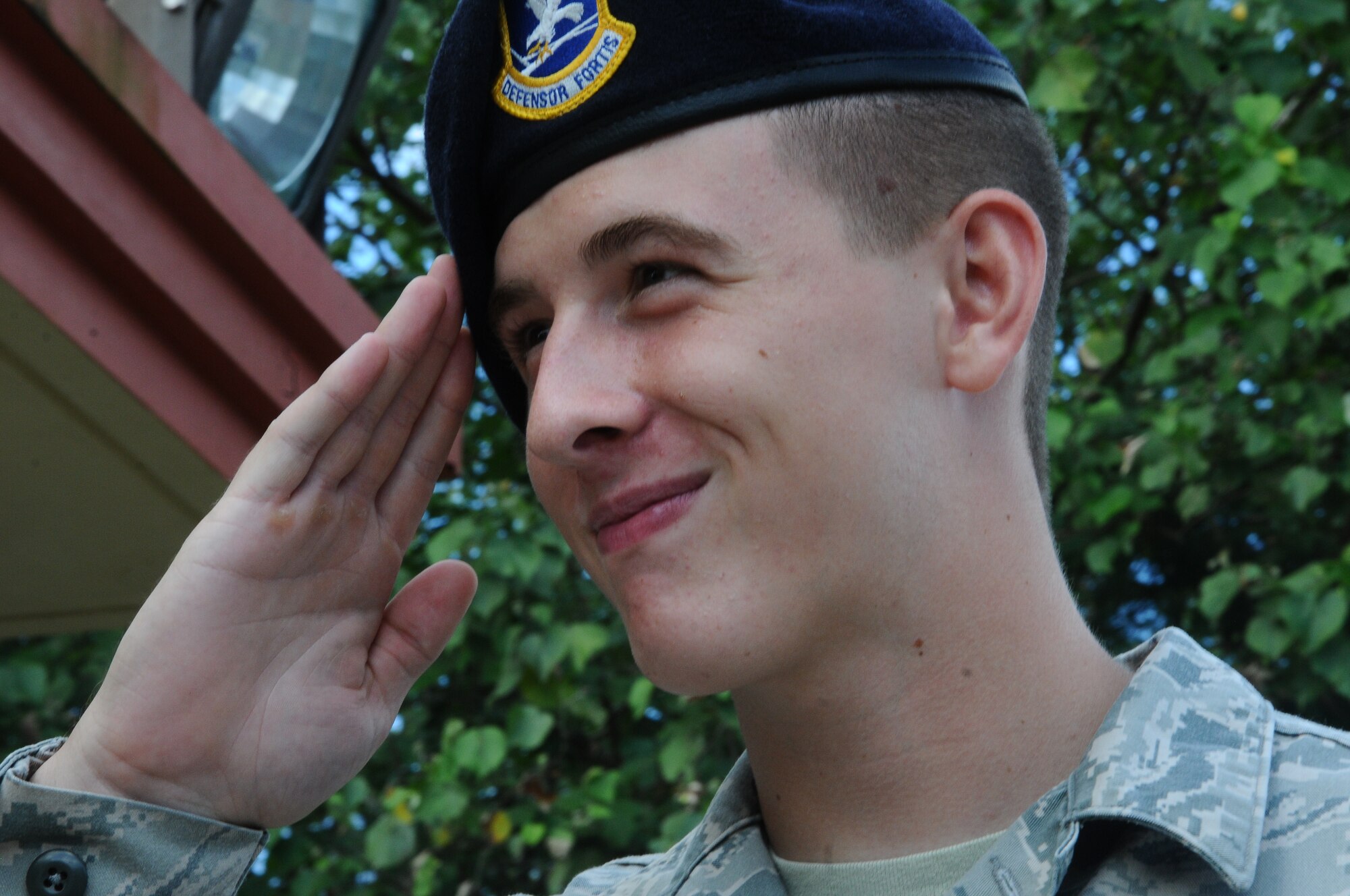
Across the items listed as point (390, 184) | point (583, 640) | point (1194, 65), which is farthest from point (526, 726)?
point (390, 184)

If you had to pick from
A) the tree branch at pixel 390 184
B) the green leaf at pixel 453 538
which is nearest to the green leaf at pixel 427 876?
the green leaf at pixel 453 538

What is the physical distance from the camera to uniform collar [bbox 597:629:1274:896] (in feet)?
4.55

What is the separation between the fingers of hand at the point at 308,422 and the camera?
1.80 meters

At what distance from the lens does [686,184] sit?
5.21 ft

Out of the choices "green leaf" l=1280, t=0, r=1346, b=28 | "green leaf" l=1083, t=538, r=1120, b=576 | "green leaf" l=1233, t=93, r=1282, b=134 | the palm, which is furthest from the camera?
"green leaf" l=1083, t=538, r=1120, b=576

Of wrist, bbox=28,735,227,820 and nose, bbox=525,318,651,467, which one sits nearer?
nose, bbox=525,318,651,467

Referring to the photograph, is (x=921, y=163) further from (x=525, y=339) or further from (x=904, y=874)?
(x=904, y=874)

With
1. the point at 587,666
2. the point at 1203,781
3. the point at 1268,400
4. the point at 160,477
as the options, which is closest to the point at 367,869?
the point at 587,666

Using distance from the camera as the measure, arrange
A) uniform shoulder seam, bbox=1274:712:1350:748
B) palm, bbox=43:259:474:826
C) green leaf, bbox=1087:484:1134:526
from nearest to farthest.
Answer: uniform shoulder seam, bbox=1274:712:1350:748 < palm, bbox=43:259:474:826 < green leaf, bbox=1087:484:1134:526

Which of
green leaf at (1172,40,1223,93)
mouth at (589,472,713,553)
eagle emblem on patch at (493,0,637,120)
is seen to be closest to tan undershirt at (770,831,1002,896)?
mouth at (589,472,713,553)

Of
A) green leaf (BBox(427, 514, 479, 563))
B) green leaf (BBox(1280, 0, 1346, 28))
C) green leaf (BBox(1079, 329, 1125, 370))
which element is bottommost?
green leaf (BBox(1079, 329, 1125, 370))

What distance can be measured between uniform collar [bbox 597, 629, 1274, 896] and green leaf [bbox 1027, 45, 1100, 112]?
2329 millimetres

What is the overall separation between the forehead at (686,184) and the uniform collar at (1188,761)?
0.66 meters

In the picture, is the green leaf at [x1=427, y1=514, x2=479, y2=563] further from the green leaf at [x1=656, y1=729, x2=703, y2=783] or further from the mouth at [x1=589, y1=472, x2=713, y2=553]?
the mouth at [x1=589, y1=472, x2=713, y2=553]
